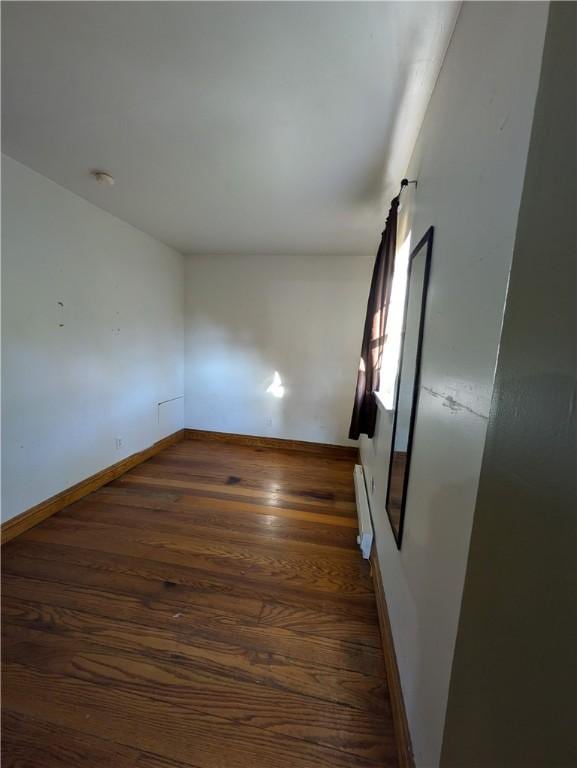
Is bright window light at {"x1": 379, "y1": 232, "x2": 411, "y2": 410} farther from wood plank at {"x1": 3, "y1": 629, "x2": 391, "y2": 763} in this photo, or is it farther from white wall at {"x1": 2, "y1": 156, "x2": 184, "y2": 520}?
white wall at {"x1": 2, "y1": 156, "x2": 184, "y2": 520}

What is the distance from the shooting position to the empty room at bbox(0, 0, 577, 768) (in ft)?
1.42

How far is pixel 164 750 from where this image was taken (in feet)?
3.16

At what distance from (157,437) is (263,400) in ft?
4.39

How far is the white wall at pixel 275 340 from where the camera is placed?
137 inches

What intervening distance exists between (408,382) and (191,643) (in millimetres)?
1501

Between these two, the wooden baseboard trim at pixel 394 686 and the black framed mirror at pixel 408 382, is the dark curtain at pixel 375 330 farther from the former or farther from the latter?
the wooden baseboard trim at pixel 394 686

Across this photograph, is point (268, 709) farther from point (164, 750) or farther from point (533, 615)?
point (533, 615)

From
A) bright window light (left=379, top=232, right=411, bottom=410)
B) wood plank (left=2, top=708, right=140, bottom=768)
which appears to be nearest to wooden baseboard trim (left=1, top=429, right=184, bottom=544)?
wood plank (left=2, top=708, right=140, bottom=768)

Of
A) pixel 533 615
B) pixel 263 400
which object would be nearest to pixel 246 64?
pixel 533 615

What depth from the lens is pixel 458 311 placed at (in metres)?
0.76

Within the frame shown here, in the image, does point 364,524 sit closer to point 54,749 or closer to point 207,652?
point 207,652

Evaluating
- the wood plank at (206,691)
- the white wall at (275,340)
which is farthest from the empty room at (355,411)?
the white wall at (275,340)

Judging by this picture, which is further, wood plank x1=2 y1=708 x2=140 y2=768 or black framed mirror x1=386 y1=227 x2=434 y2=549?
black framed mirror x1=386 y1=227 x2=434 y2=549

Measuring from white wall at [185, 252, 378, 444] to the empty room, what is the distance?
57 cm
